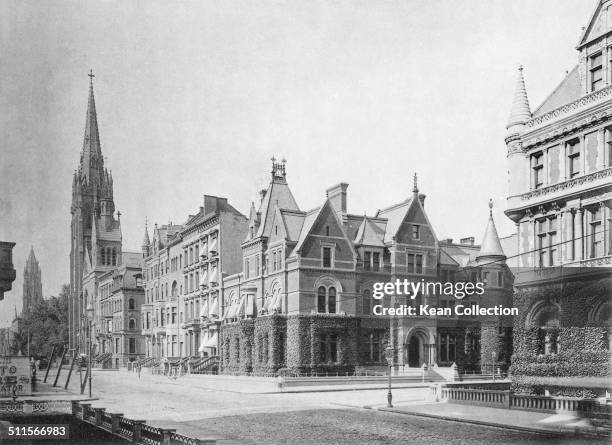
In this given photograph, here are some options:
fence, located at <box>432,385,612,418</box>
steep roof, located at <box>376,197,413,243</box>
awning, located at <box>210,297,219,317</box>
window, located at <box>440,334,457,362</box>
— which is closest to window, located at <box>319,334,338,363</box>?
window, located at <box>440,334,457,362</box>

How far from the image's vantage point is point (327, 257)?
145ft

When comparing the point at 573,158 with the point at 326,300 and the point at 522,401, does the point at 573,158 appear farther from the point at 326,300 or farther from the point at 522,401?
the point at 326,300

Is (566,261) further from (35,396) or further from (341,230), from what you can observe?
(341,230)

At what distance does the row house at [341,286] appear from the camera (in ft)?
142

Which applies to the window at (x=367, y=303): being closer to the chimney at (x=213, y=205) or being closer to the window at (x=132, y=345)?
the chimney at (x=213, y=205)

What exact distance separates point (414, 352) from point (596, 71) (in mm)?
26954

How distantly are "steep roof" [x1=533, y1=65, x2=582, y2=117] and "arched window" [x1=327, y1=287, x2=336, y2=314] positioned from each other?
71.8ft

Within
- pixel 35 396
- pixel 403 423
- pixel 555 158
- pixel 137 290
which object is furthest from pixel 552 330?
pixel 137 290

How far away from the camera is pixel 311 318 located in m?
42.9

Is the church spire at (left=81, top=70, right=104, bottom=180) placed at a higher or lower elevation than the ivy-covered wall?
higher

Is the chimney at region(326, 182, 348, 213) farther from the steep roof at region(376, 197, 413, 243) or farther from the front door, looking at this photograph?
the front door

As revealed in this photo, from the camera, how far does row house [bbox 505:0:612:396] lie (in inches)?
852

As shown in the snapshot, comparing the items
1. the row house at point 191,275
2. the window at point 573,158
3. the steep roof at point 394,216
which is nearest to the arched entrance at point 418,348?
the steep roof at point 394,216

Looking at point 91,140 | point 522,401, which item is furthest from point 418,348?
point 91,140
